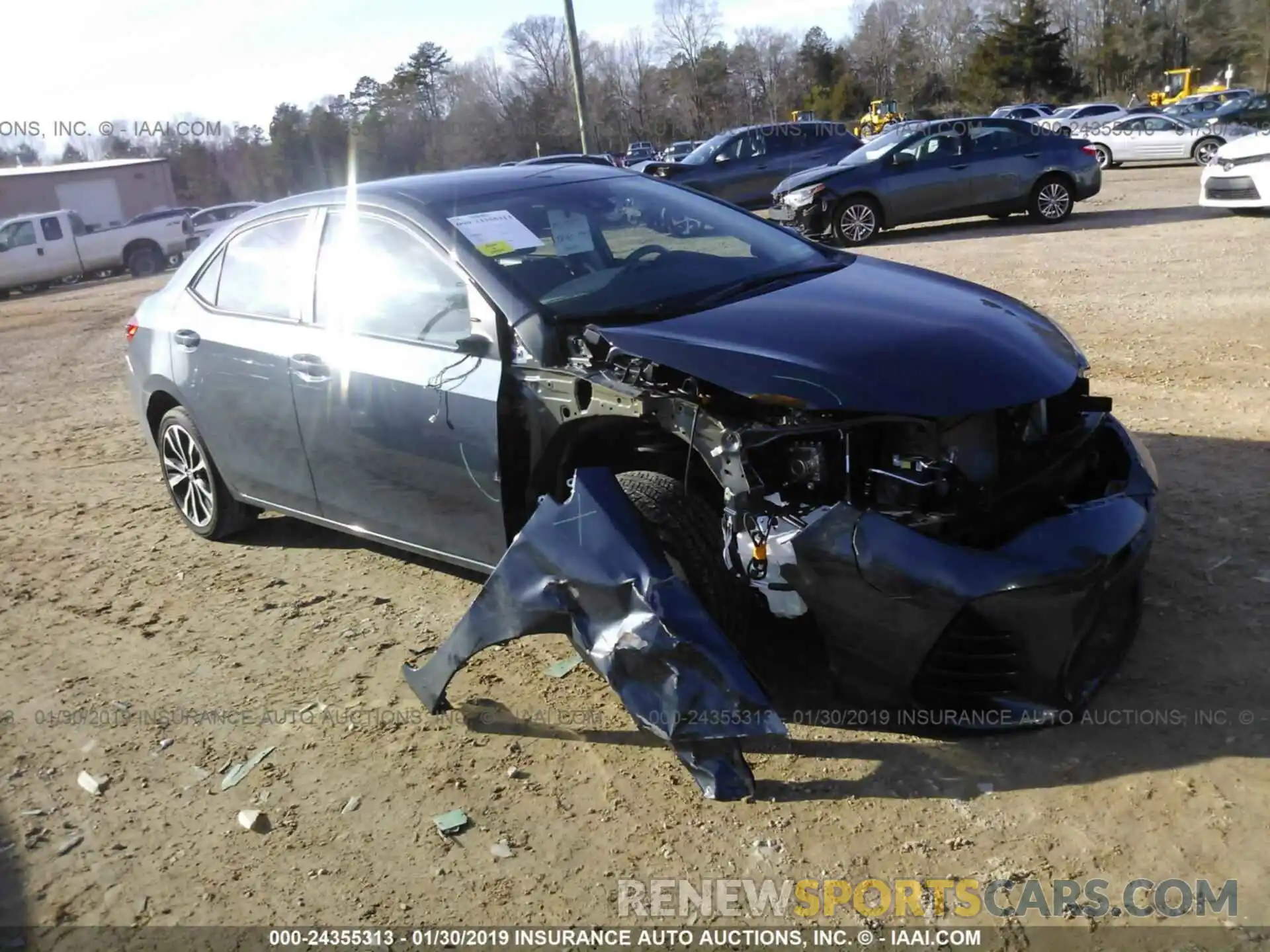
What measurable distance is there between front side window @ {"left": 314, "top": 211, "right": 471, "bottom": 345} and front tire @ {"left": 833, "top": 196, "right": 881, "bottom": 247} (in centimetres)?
1090

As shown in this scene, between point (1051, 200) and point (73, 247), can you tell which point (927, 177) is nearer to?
point (1051, 200)

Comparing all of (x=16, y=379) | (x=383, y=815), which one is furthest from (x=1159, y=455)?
(x=16, y=379)

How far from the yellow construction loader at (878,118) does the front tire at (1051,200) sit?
100ft

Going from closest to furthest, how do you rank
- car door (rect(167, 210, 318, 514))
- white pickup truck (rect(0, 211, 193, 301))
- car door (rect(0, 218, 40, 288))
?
1. car door (rect(167, 210, 318, 514))
2. car door (rect(0, 218, 40, 288))
3. white pickup truck (rect(0, 211, 193, 301))

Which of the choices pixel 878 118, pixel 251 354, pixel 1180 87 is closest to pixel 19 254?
pixel 251 354

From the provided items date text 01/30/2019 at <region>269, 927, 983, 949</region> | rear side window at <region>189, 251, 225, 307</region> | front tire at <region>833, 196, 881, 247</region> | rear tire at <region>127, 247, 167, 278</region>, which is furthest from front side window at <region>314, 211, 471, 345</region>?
rear tire at <region>127, 247, 167, 278</region>

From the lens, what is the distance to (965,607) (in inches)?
113

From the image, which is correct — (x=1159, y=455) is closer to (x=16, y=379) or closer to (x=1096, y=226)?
(x=1096, y=226)

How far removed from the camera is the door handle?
432cm

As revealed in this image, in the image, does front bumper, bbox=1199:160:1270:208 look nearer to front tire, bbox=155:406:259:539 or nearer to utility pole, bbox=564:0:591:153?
front tire, bbox=155:406:259:539

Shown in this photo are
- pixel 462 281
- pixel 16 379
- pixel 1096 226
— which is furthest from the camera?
pixel 1096 226

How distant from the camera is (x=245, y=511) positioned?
18.2ft

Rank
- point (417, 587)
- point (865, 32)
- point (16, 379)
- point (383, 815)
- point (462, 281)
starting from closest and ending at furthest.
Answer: point (383, 815), point (462, 281), point (417, 587), point (16, 379), point (865, 32)

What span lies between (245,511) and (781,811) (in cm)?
356
